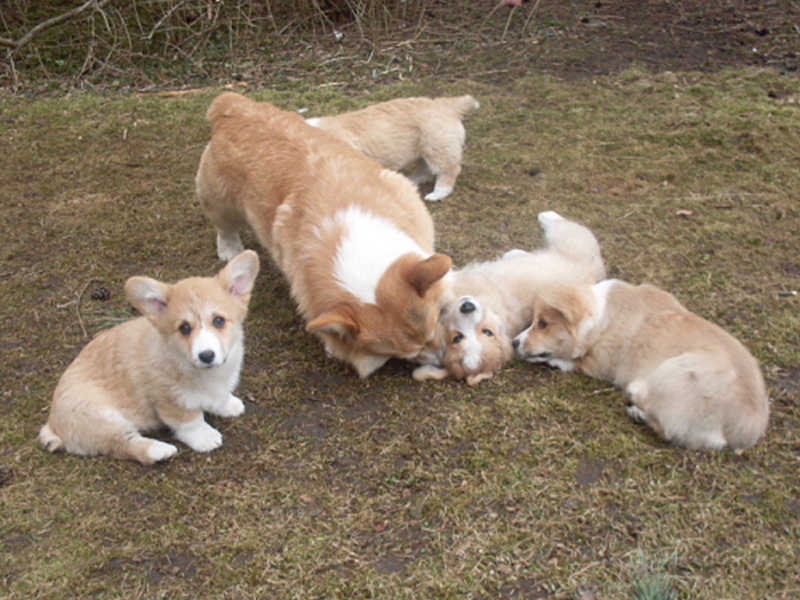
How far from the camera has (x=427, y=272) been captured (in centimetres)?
357

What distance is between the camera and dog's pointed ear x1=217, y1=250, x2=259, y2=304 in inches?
138

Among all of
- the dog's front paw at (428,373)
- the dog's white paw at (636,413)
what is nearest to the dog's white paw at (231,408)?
the dog's front paw at (428,373)

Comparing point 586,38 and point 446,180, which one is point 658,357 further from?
point 586,38

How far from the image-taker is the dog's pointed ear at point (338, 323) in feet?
11.7

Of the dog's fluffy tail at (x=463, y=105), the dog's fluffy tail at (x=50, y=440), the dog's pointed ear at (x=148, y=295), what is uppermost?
the dog's pointed ear at (x=148, y=295)

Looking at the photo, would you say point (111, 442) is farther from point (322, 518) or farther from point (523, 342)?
point (523, 342)

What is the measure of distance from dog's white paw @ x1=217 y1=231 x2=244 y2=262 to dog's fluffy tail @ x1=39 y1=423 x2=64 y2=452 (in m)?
1.96

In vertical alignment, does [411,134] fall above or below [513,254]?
above

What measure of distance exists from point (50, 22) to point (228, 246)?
551 cm

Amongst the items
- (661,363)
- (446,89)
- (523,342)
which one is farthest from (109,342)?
(446,89)

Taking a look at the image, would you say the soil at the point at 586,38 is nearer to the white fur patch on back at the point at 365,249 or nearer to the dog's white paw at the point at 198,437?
the white fur patch on back at the point at 365,249

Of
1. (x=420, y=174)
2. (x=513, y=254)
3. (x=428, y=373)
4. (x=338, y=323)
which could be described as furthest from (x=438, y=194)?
(x=338, y=323)

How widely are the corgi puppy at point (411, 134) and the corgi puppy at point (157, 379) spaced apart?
110 inches

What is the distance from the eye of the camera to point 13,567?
3021 millimetres
